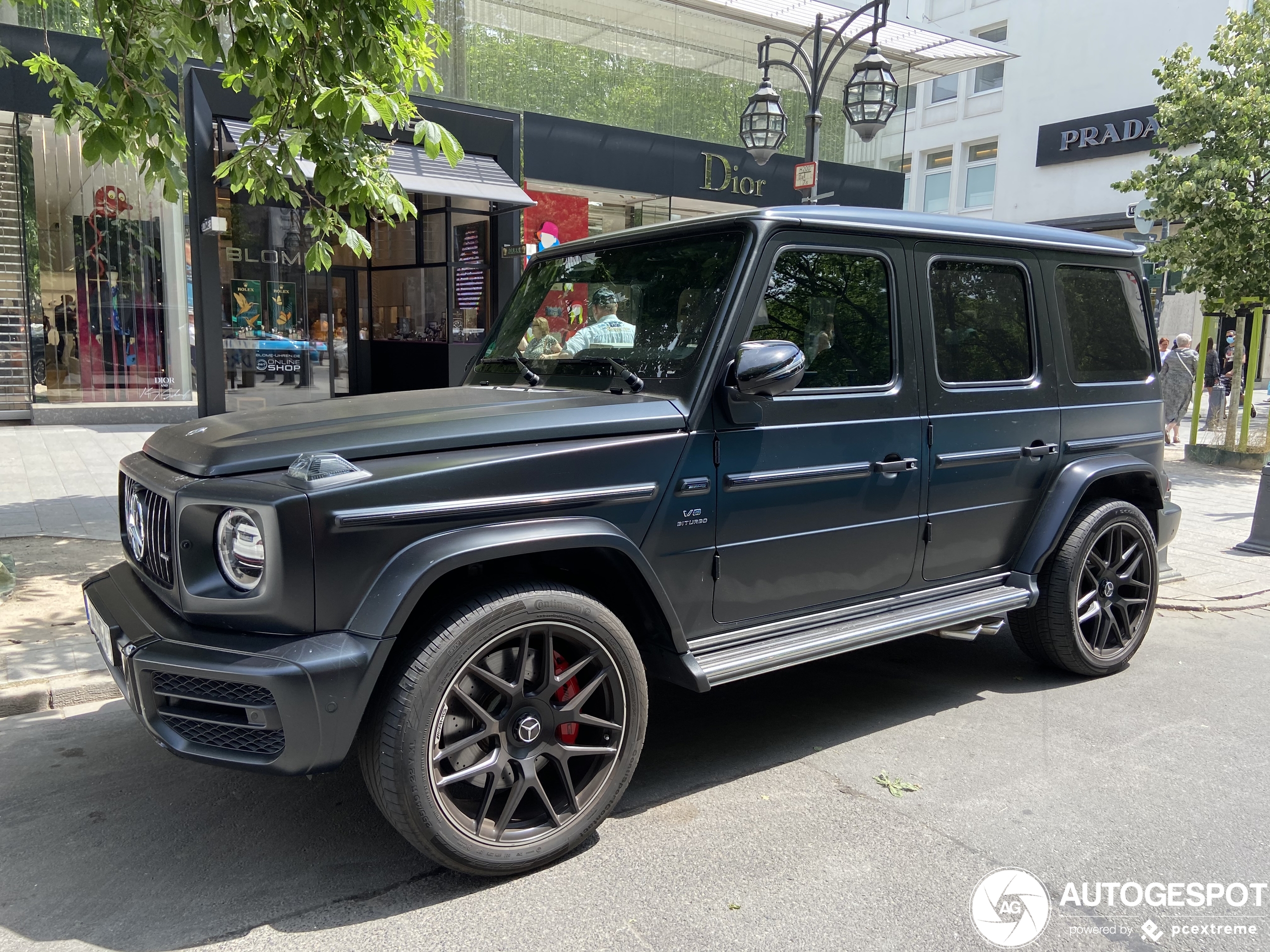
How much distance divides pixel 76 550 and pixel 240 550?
4.88m

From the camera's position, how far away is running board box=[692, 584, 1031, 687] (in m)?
3.30

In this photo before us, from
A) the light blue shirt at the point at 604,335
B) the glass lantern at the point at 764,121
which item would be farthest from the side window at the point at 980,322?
the glass lantern at the point at 764,121

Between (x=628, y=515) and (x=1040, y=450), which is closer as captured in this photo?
(x=628, y=515)

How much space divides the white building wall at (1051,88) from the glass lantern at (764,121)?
57.4 feet

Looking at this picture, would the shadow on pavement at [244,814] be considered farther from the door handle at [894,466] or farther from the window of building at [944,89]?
the window of building at [944,89]

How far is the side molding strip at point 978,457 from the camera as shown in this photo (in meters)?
3.95

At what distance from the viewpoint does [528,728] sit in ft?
9.50

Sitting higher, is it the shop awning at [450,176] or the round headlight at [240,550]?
the shop awning at [450,176]

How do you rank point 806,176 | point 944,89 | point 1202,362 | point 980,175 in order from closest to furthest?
point 806,176, point 1202,362, point 980,175, point 944,89

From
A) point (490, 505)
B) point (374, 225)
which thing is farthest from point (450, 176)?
point (490, 505)

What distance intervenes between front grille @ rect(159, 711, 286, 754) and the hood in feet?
2.29

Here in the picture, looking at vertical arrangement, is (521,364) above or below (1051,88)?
below

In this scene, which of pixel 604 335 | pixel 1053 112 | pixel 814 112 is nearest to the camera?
pixel 604 335

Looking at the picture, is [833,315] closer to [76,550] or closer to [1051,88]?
[76,550]
